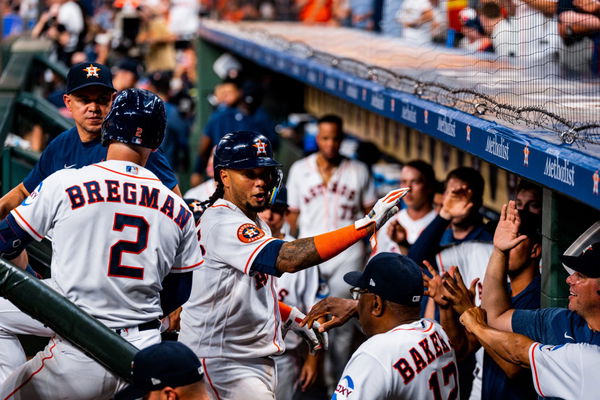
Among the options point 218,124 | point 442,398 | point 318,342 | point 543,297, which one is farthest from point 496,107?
point 218,124

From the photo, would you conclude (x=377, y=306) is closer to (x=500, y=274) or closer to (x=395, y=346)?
(x=395, y=346)

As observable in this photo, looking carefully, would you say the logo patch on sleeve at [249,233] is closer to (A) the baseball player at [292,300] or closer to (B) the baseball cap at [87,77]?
(B) the baseball cap at [87,77]

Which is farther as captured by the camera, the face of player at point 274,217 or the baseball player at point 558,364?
the face of player at point 274,217

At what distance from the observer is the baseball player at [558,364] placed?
9.77 ft

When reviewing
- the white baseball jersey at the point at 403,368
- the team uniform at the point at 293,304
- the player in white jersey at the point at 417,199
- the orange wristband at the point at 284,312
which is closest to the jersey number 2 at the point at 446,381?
the white baseball jersey at the point at 403,368

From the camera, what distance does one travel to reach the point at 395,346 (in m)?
3.06

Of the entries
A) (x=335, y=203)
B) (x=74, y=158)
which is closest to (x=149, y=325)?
(x=74, y=158)

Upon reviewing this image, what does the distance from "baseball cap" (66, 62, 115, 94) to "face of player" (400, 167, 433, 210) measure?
2.34 m

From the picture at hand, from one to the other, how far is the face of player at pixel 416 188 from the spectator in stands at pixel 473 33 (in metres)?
1.02

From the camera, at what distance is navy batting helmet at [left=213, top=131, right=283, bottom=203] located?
3.72 m

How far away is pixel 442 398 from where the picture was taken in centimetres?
320

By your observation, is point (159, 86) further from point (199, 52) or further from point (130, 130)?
point (130, 130)

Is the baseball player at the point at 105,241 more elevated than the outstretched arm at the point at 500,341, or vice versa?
the baseball player at the point at 105,241

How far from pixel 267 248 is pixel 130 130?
0.68 meters
